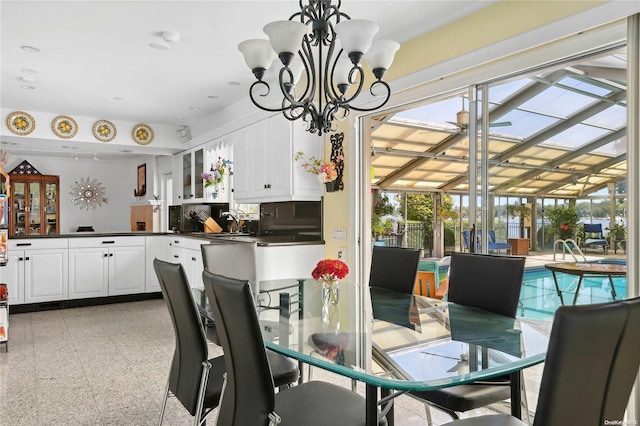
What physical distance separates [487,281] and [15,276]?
5298 mm

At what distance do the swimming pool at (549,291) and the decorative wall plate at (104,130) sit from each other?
5.83 meters

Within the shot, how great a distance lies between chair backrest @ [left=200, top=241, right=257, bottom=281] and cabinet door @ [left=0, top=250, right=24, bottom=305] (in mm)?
3474

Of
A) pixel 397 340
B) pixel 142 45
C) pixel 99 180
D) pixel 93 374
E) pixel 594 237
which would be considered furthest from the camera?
pixel 99 180

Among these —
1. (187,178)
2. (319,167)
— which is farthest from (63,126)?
(319,167)

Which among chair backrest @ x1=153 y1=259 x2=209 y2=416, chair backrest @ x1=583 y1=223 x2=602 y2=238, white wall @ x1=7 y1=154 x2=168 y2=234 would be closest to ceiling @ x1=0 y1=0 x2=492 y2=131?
chair backrest @ x1=583 y1=223 x2=602 y2=238

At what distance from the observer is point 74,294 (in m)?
5.73

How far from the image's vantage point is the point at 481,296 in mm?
2348

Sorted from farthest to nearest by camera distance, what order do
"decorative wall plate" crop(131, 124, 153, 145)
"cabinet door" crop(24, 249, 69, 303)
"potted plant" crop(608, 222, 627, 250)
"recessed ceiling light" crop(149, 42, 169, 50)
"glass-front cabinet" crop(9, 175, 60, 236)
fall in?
"glass-front cabinet" crop(9, 175, 60, 236) → "decorative wall plate" crop(131, 124, 153, 145) → "cabinet door" crop(24, 249, 69, 303) → "recessed ceiling light" crop(149, 42, 169, 50) → "potted plant" crop(608, 222, 627, 250)

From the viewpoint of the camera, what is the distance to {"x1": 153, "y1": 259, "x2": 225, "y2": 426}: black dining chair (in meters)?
1.89

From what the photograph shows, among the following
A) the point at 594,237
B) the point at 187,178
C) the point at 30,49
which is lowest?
the point at 594,237

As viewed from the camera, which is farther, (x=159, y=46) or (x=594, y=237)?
Answer: (x=159, y=46)

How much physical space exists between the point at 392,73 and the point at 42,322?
435 cm

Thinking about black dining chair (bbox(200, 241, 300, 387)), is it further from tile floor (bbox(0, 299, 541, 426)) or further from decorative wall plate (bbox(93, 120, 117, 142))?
decorative wall plate (bbox(93, 120, 117, 142))

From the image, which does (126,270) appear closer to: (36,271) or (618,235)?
(36,271)
